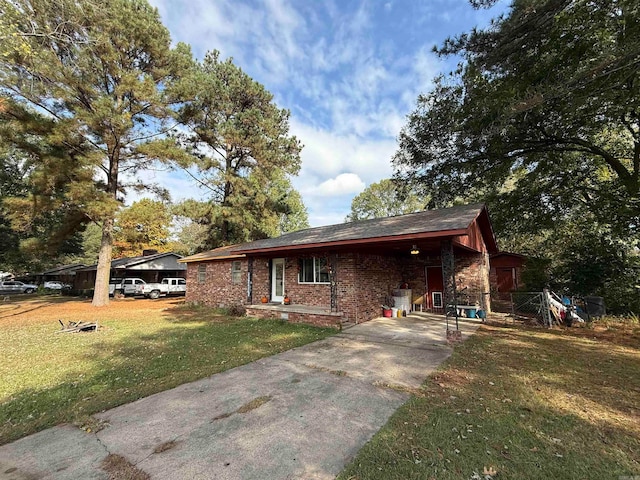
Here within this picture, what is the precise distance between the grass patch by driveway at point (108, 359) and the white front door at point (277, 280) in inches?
75.2

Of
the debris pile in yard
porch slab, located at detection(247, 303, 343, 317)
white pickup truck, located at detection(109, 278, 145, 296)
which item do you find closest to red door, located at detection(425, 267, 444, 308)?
porch slab, located at detection(247, 303, 343, 317)

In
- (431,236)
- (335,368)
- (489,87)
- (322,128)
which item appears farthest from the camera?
(322,128)

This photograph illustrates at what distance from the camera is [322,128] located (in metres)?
14.8

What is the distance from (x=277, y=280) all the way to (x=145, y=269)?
17.1m

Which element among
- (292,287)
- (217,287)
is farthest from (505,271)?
(217,287)

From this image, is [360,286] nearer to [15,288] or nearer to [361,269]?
[361,269]

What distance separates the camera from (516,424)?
314 cm

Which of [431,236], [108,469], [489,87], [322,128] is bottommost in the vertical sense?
[108,469]

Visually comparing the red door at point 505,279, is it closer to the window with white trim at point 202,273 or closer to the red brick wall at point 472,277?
the red brick wall at point 472,277

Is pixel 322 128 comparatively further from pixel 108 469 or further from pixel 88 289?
pixel 88 289

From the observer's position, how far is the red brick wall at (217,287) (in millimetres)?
13164

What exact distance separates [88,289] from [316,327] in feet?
84.5

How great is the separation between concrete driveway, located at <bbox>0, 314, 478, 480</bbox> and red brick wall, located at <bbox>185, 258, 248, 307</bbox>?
8.19 meters

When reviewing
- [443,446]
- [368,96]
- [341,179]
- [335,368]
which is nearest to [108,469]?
[443,446]
